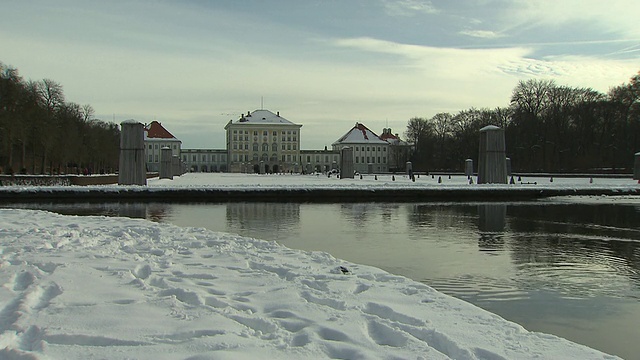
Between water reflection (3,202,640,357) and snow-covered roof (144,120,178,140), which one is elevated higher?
snow-covered roof (144,120,178,140)

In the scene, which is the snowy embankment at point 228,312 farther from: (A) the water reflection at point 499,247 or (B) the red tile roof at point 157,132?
(B) the red tile roof at point 157,132

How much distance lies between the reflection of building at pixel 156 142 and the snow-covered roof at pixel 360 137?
3805 cm

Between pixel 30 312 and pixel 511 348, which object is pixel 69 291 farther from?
pixel 511 348

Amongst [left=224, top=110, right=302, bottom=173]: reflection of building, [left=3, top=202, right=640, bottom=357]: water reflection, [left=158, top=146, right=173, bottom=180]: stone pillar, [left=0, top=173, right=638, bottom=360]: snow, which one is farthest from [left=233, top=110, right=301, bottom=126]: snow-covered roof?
[left=0, top=173, right=638, bottom=360]: snow

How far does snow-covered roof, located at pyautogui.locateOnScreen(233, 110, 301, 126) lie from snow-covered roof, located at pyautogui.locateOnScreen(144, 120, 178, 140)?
16.4m

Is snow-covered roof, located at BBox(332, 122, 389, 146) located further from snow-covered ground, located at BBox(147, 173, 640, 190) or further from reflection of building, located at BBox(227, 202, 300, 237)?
reflection of building, located at BBox(227, 202, 300, 237)

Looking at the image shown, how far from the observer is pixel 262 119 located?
415 feet

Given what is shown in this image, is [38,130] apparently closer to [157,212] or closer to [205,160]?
[157,212]

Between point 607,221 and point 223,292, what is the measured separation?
504 inches

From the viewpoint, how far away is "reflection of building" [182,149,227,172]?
126 metres

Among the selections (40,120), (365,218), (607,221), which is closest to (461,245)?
(365,218)

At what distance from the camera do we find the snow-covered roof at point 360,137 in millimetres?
129625

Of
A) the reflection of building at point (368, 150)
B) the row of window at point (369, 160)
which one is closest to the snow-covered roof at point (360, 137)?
the reflection of building at point (368, 150)

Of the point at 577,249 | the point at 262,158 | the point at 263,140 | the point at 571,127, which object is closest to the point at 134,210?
the point at 577,249
